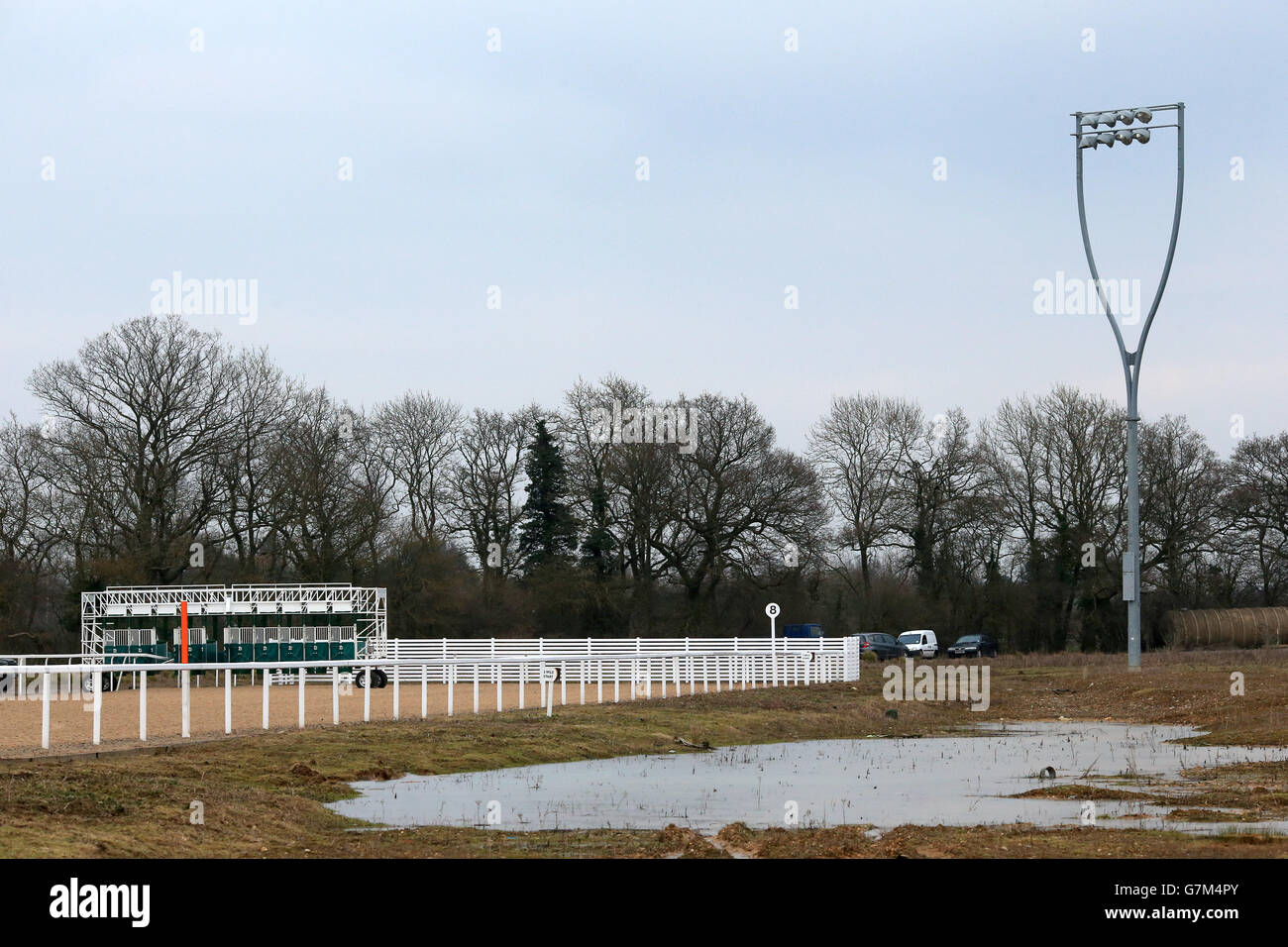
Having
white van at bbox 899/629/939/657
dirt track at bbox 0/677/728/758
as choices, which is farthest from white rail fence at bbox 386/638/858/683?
white van at bbox 899/629/939/657

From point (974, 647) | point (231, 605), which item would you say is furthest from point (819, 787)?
point (974, 647)

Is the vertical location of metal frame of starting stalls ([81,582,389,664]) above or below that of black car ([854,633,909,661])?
above

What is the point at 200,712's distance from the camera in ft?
95.0

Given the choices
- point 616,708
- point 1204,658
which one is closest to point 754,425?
point 1204,658

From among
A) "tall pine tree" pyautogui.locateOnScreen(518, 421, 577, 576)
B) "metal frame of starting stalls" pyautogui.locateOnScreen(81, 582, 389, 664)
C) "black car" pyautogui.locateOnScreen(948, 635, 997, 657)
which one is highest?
"tall pine tree" pyautogui.locateOnScreen(518, 421, 577, 576)

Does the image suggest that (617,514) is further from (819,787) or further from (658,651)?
(819,787)

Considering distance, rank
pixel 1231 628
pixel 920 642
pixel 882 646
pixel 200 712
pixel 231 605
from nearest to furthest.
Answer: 1. pixel 200 712
2. pixel 231 605
3. pixel 1231 628
4. pixel 882 646
5. pixel 920 642

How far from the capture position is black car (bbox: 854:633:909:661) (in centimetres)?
5931

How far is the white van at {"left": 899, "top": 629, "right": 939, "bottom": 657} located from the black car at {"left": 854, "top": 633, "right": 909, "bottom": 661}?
2.34 ft

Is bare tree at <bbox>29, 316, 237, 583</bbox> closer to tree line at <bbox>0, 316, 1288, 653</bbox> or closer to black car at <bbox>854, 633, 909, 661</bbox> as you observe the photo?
tree line at <bbox>0, 316, 1288, 653</bbox>

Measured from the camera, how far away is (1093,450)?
212 feet

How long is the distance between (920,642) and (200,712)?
39.5 m
